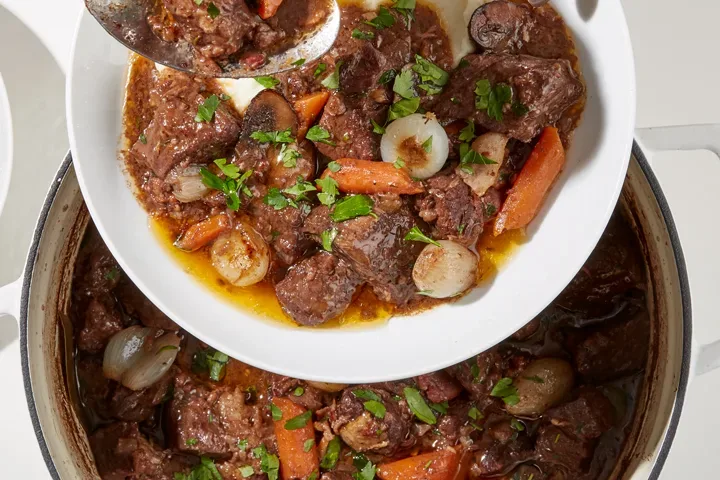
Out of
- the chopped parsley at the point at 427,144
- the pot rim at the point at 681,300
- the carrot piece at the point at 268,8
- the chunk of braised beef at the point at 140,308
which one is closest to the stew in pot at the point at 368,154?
the chopped parsley at the point at 427,144

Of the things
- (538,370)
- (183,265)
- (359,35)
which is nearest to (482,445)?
(538,370)

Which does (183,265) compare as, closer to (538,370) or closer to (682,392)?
(538,370)

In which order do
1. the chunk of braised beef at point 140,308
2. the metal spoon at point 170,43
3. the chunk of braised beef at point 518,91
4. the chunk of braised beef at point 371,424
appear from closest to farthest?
1. the metal spoon at point 170,43
2. the chunk of braised beef at point 518,91
3. the chunk of braised beef at point 371,424
4. the chunk of braised beef at point 140,308

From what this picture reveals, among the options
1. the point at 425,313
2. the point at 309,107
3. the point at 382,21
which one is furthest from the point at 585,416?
the point at 382,21

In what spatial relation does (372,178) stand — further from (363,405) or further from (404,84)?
(363,405)

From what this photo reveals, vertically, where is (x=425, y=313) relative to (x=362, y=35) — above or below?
below
